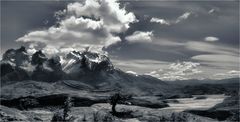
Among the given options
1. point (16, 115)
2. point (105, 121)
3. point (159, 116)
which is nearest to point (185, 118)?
point (159, 116)

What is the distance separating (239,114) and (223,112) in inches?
485

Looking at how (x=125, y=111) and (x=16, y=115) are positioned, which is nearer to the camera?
(x=16, y=115)

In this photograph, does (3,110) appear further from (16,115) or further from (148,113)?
(148,113)

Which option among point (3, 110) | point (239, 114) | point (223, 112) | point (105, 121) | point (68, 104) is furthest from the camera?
point (223, 112)

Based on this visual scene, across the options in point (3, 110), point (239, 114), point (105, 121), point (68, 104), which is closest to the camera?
point (68, 104)

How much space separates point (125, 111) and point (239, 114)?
144 ft

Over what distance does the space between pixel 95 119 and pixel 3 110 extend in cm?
2939

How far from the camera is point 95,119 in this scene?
401 ft

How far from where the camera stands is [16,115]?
128 meters

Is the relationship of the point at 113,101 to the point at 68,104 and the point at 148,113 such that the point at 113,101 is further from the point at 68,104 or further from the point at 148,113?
the point at 68,104

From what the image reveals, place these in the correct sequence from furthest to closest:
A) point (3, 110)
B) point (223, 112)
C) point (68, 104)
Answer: point (223, 112), point (3, 110), point (68, 104)

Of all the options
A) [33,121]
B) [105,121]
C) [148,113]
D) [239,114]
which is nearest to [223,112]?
[239,114]

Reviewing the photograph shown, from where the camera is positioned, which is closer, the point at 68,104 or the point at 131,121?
the point at 68,104

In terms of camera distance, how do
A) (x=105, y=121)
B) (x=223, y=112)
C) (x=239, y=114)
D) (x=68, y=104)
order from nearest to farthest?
(x=68, y=104) → (x=105, y=121) → (x=239, y=114) → (x=223, y=112)
